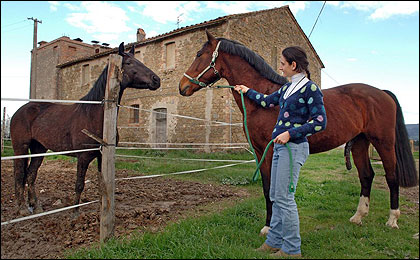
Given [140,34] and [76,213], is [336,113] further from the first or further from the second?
[140,34]

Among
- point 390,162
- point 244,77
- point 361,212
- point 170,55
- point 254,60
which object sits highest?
point 170,55

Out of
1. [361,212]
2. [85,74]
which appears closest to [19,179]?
[361,212]

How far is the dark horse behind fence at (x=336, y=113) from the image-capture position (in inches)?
125

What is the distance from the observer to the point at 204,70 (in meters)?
3.40

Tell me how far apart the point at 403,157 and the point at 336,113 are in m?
1.17

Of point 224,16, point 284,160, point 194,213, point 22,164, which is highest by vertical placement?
point 224,16

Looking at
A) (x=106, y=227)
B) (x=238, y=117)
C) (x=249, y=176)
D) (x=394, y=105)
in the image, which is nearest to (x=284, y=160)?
(x=106, y=227)

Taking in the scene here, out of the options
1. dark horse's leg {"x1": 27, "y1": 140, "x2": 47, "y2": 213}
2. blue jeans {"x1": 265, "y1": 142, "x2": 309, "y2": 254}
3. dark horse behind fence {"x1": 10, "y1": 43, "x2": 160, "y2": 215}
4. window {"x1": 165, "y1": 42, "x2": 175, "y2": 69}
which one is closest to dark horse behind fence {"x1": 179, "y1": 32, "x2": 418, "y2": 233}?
blue jeans {"x1": 265, "y1": 142, "x2": 309, "y2": 254}

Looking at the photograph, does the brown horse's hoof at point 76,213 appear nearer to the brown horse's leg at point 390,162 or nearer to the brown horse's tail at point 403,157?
the brown horse's leg at point 390,162

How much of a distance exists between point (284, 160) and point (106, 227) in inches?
75.7

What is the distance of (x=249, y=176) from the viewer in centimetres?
676

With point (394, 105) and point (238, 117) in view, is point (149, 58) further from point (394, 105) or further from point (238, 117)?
point (394, 105)

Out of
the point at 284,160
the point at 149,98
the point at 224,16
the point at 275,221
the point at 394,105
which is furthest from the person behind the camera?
the point at 149,98

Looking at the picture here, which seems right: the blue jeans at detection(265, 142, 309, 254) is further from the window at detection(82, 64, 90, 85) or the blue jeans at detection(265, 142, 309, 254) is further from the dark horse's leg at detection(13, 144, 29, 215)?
the window at detection(82, 64, 90, 85)
